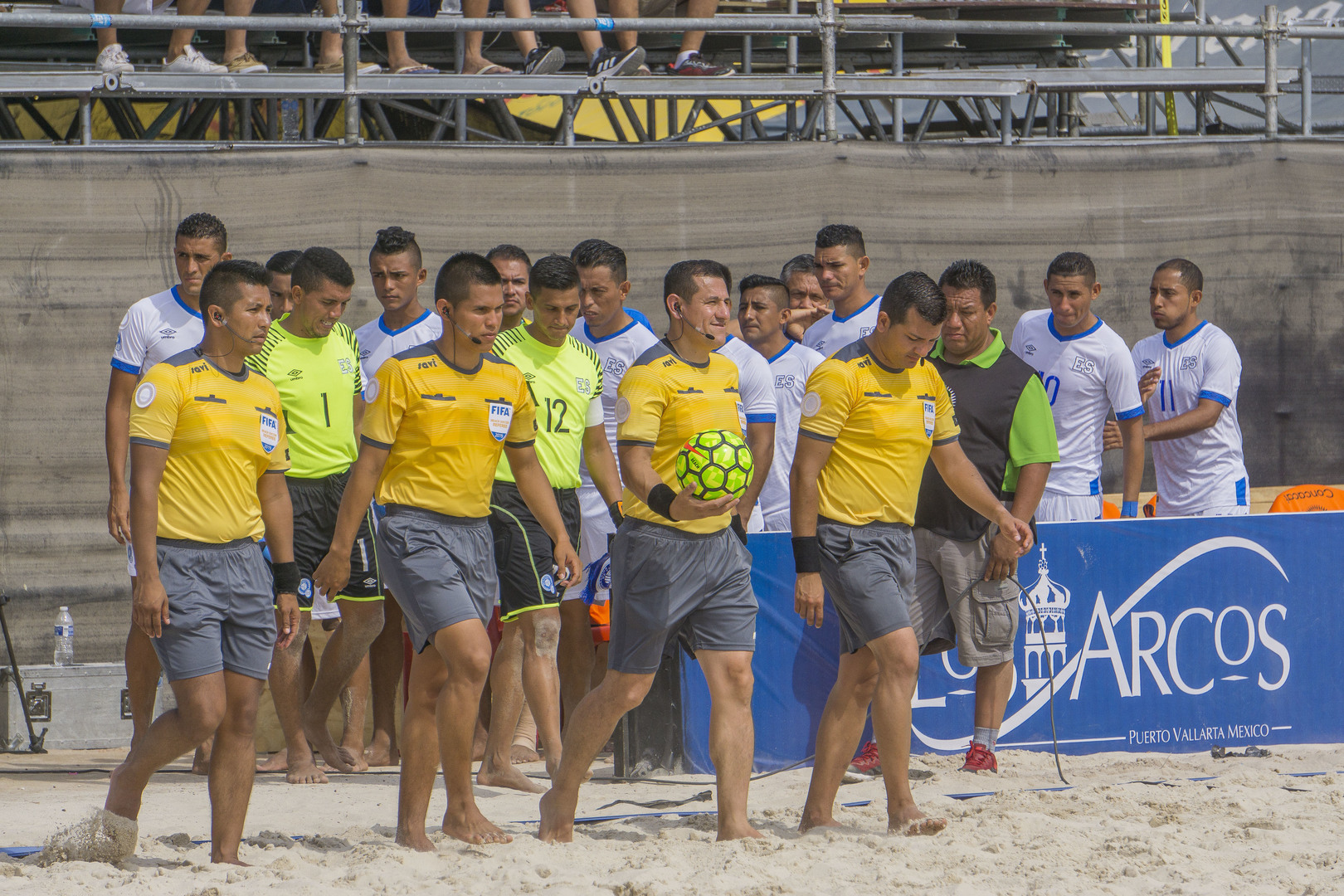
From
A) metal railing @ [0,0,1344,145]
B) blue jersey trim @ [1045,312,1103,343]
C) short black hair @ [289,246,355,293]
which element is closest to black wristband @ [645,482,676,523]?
short black hair @ [289,246,355,293]

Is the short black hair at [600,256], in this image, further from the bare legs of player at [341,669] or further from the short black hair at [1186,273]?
the short black hair at [1186,273]

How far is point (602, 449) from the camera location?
6.00m

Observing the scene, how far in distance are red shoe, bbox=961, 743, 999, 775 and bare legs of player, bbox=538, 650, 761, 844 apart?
162cm

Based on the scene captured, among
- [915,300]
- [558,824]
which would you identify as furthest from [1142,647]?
[558,824]

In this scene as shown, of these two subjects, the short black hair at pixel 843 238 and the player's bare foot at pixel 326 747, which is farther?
the short black hair at pixel 843 238

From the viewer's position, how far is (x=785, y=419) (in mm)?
7242

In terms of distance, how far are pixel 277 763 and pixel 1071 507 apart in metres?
4.04

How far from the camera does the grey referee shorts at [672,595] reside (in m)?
5.06

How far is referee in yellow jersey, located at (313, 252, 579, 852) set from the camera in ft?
16.3

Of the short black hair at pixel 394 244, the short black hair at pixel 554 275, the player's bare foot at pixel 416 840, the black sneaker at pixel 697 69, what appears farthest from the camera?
the black sneaker at pixel 697 69

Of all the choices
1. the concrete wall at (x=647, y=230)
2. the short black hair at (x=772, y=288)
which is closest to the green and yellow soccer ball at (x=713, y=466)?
the short black hair at (x=772, y=288)

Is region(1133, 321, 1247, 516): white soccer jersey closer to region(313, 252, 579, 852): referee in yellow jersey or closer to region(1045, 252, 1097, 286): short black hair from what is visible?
region(1045, 252, 1097, 286): short black hair

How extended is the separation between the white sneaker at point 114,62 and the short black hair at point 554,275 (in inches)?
138

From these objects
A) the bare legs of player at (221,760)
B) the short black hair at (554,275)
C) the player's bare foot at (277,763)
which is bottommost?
the player's bare foot at (277,763)
